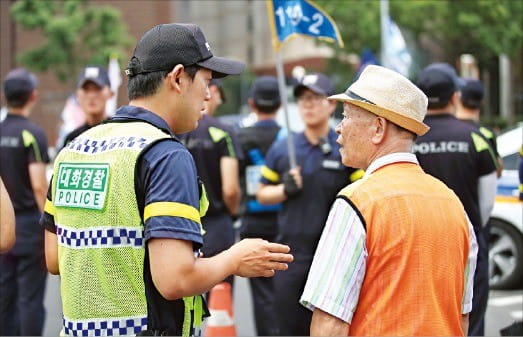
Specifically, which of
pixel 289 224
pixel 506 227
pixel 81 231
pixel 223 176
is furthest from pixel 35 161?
pixel 506 227

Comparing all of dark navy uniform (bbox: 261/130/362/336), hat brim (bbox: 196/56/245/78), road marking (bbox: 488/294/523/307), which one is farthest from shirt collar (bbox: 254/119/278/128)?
hat brim (bbox: 196/56/245/78)

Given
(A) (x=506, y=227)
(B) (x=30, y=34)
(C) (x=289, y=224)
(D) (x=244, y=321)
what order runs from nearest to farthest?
(C) (x=289, y=224) < (D) (x=244, y=321) < (A) (x=506, y=227) < (B) (x=30, y=34)

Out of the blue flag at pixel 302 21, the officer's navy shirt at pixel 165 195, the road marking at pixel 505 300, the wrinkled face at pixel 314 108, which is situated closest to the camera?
the officer's navy shirt at pixel 165 195

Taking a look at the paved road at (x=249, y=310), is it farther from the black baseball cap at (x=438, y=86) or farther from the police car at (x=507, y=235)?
the black baseball cap at (x=438, y=86)

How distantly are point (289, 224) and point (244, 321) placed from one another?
10.7 ft

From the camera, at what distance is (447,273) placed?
309 centimetres

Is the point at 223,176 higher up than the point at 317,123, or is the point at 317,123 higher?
the point at 317,123

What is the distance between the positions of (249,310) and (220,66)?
6.95m

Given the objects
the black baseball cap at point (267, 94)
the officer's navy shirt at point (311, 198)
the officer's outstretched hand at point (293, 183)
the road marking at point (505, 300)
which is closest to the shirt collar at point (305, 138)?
the officer's navy shirt at point (311, 198)

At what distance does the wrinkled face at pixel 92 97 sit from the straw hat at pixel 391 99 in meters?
4.21

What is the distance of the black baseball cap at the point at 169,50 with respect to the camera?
3.06 m

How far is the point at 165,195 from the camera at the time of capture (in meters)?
2.85

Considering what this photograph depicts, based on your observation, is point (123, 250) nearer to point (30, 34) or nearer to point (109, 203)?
point (109, 203)

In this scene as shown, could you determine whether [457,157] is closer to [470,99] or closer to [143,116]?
[470,99]
